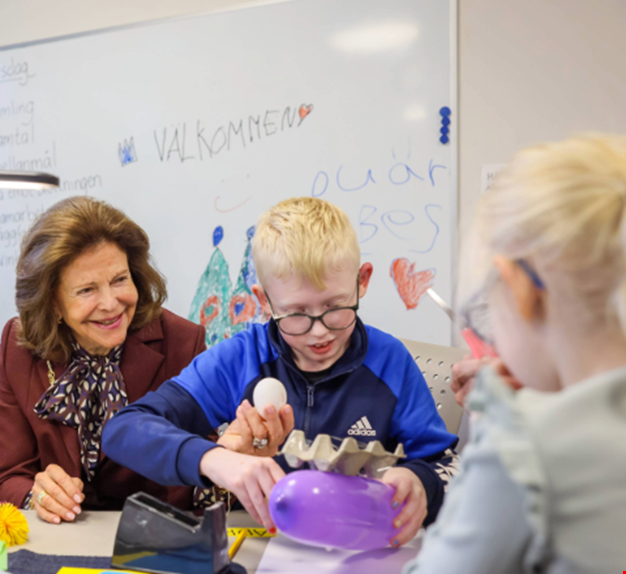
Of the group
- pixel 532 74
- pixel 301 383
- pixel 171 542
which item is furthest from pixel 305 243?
pixel 532 74

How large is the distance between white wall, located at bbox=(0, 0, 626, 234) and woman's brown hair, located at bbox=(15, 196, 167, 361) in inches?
48.1

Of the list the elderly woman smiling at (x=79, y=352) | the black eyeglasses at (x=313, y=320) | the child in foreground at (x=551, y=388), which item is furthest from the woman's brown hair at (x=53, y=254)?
the child in foreground at (x=551, y=388)

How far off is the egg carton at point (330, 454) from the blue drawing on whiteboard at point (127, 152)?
82.7 inches

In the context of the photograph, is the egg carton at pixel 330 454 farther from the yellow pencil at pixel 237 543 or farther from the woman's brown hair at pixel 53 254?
the woman's brown hair at pixel 53 254

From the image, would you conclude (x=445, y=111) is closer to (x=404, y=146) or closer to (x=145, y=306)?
(x=404, y=146)

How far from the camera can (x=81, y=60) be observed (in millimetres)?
2658

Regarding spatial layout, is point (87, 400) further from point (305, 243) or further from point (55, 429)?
point (305, 243)

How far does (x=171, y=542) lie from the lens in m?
0.82

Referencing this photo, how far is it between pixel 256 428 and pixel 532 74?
166 cm

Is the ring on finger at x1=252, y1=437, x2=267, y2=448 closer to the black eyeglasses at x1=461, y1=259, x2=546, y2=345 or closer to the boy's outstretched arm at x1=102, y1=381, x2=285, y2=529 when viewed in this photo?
the boy's outstretched arm at x1=102, y1=381, x2=285, y2=529

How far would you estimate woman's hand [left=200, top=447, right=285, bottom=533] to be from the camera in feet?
2.79

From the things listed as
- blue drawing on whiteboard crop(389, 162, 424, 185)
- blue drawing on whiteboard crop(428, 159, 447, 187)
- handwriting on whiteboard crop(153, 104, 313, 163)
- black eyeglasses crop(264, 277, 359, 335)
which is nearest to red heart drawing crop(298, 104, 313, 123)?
handwriting on whiteboard crop(153, 104, 313, 163)

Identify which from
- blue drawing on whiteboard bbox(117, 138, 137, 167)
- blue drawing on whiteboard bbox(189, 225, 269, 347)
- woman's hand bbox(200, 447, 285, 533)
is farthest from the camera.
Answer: blue drawing on whiteboard bbox(117, 138, 137, 167)

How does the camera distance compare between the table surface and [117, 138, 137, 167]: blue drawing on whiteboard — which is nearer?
the table surface
